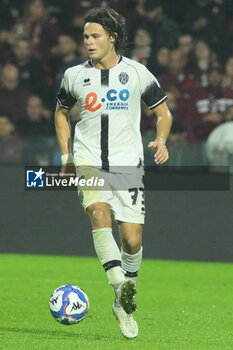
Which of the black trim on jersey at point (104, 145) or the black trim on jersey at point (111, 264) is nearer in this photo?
the black trim on jersey at point (111, 264)

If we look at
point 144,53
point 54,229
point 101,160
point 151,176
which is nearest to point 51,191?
point 54,229

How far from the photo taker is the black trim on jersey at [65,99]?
22.5 feet

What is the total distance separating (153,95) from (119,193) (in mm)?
762

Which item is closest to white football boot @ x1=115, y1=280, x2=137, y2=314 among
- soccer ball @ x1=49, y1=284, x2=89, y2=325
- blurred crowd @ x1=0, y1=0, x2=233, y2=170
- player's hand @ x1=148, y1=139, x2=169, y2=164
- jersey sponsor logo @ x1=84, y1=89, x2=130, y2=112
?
soccer ball @ x1=49, y1=284, x2=89, y2=325

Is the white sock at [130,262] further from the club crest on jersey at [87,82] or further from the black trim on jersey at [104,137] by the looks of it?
the club crest on jersey at [87,82]

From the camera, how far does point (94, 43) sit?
6660 millimetres

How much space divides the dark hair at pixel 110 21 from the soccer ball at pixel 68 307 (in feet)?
5.84

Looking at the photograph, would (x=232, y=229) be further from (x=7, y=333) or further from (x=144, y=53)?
(x=7, y=333)

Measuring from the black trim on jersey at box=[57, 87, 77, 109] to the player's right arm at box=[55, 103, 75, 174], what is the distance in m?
0.04

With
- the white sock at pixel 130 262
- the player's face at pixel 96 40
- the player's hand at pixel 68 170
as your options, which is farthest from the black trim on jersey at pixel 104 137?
the white sock at pixel 130 262

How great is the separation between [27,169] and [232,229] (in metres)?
2.66

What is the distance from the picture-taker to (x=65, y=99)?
6.88 metres

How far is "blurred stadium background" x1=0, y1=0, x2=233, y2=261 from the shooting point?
11.8 meters

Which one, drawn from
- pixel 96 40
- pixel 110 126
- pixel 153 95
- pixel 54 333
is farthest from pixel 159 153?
pixel 54 333
